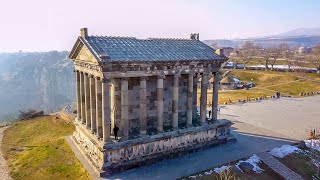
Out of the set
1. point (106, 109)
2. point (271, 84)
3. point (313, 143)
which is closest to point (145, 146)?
point (106, 109)

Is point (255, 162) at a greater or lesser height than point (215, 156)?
lesser

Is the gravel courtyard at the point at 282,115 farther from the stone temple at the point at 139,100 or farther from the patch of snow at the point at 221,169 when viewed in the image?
the patch of snow at the point at 221,169

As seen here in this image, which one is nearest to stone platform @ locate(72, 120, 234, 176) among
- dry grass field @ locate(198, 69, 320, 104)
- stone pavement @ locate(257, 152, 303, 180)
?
stone pavement @ locate(257, 152, 303, 180)

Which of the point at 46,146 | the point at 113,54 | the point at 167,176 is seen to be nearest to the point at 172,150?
the point at 167,176

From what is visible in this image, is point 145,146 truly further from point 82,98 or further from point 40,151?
point 40,151

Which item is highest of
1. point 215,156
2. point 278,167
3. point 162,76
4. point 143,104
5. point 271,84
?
point 162,76

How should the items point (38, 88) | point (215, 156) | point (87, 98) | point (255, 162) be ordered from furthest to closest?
point (38, 88), point (87, 98), point (215, 156), point (255, 162)

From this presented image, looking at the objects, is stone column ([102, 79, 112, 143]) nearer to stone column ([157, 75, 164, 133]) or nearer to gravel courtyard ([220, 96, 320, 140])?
stone column ([157, 75, 164, 133])

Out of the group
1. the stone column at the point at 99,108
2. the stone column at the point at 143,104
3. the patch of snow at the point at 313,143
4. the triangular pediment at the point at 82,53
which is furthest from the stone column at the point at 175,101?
the patch of snow at the point at 313,143
